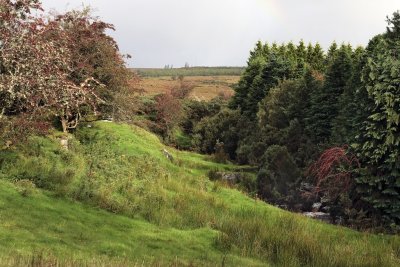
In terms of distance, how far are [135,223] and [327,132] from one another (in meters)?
26.0

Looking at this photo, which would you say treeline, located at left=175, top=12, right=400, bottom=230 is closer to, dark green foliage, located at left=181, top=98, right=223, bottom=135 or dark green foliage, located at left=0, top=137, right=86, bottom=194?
dark green foliage, located at left=181, top=98, right=223, bottom=135

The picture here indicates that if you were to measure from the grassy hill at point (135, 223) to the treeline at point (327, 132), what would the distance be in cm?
326

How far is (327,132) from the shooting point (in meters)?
36.1

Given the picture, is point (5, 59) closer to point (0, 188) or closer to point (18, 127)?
point (18, 127)

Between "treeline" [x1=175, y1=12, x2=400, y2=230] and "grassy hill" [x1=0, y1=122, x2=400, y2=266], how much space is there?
3.26 meters

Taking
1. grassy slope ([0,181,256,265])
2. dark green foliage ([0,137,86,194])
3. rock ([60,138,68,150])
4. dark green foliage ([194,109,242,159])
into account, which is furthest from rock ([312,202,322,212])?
dark green foliage ([194,109,242,159])

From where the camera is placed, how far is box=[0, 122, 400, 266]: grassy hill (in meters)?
9.97

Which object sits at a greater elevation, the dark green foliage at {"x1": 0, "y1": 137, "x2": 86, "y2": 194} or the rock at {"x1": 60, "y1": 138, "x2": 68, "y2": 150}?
the rock at {"x1": 60, "y1": 138, "x2": 68, "y2": 150}

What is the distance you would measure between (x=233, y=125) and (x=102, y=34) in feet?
107

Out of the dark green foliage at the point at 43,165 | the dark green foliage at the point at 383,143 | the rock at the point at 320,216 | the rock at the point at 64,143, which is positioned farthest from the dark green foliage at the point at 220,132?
the dark green foliage at the point at 43,165

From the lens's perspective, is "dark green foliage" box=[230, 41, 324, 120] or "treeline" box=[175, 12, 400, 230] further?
"dark green foliage" box=[230, 41, 324, 120]

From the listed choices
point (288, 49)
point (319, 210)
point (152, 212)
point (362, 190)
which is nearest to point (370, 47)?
point (319, 210)

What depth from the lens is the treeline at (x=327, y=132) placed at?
1866 cm

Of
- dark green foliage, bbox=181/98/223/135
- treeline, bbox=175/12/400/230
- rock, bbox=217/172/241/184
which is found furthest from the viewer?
dark green foliage, bbox=181/98/223/135
